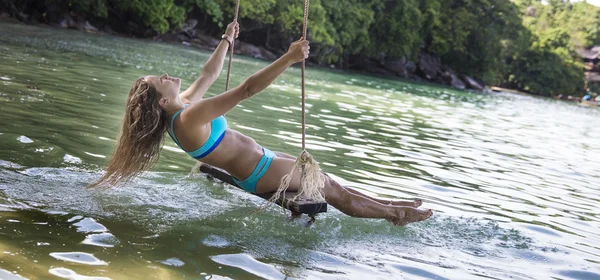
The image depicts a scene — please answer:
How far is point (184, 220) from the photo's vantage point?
16.6 ft

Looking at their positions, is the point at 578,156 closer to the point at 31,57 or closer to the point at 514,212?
the point at 514,212

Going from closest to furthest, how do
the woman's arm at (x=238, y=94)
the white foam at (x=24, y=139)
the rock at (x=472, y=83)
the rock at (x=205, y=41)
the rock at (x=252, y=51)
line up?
1. the woman's arm at (x=238, y=94)
2. the white foam at (x=24, y=139)
3. the rock at (x=205, y=41)
4. the rock at (x=252, y=51)
5. the rock at (x=472, y=83)

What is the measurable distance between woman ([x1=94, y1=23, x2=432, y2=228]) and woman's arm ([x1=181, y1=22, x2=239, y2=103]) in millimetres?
686

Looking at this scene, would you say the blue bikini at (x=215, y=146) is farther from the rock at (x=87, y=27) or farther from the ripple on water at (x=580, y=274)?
the rock at (x=87, y=27)

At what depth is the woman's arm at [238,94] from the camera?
447cm

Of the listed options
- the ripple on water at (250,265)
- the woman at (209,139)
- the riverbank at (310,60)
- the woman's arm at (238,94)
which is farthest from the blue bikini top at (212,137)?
the riverbank at (310,60)

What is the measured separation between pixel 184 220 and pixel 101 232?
2.56 ft

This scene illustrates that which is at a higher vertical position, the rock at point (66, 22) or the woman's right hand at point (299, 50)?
the woman's right hand at point (299, 50)

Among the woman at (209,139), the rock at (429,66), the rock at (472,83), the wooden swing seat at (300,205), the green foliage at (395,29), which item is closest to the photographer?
the woman at (209,139)

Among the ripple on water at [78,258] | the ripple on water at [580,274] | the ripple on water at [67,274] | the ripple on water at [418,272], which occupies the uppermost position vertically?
the ripple on water at [67,274]

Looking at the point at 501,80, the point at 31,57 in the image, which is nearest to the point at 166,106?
the point at 31,57

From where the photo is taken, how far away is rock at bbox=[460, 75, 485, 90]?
51.4m

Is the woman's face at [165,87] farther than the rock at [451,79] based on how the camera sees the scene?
No

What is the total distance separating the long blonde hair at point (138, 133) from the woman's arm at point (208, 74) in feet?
2.23
